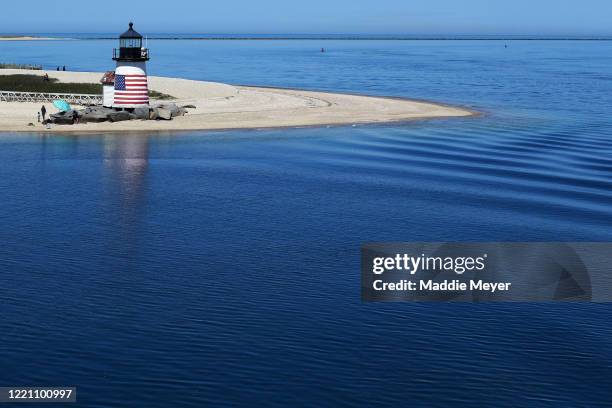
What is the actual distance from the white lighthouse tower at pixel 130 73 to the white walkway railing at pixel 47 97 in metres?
11.6

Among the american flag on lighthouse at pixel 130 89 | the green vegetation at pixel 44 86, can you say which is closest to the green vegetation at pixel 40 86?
the green vegetation at pixel 44 86

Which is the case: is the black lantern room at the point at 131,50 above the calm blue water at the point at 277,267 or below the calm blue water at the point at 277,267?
above

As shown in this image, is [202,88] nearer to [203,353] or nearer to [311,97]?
[311,97]

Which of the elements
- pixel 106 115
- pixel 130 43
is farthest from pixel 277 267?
pixel 130 43

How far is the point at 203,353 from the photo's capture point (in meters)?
25.5

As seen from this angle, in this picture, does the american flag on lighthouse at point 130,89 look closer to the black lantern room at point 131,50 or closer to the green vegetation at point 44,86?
the black lantern room at point 131,50

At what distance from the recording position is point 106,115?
75250mm

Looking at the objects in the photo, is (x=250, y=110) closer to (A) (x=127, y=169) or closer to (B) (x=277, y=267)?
(A) (x=127, y=169)

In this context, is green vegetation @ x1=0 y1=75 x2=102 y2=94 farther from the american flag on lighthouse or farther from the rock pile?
the american flag on lighthouse

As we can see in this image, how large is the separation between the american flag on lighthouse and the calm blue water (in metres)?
7.39

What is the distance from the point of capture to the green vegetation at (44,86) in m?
98.4

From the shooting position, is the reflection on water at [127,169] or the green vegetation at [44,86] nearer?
the reflection on water at [127,169]

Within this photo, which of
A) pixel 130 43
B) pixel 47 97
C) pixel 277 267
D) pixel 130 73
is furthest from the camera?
pixel 47 97

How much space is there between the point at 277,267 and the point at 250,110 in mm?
55309
